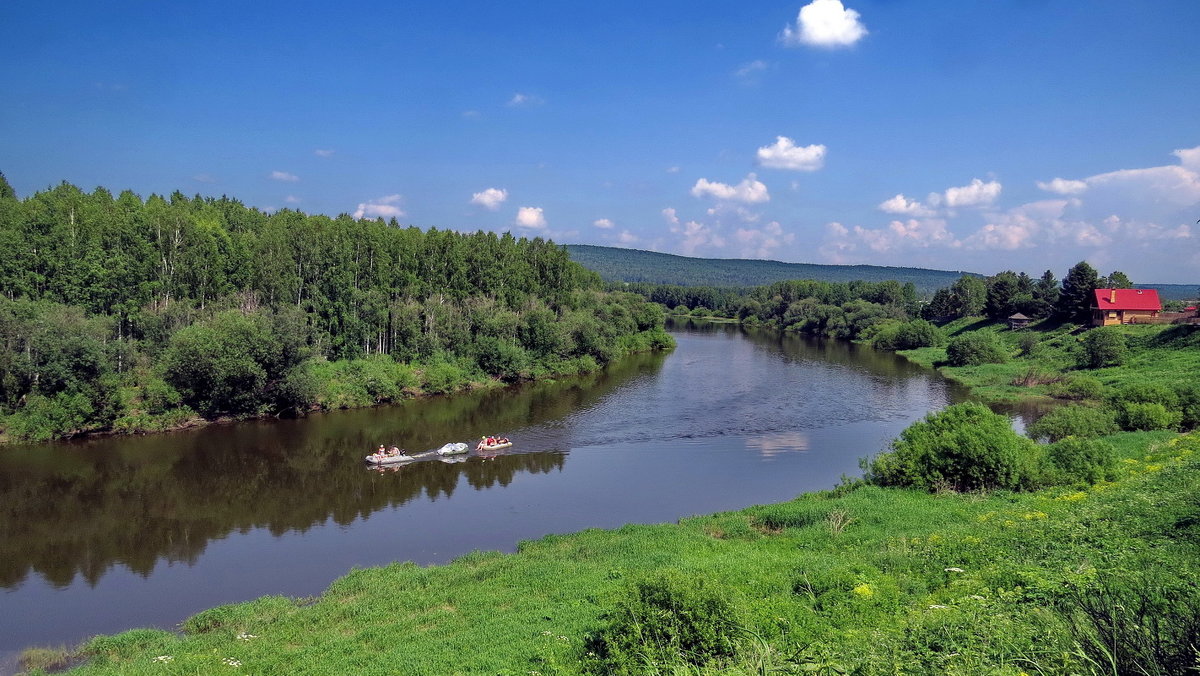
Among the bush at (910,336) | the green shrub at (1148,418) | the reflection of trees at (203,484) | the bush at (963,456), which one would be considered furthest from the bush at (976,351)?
the bush at (963,456)

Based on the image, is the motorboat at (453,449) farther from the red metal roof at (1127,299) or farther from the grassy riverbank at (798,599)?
the red metal roof at (1127,299)

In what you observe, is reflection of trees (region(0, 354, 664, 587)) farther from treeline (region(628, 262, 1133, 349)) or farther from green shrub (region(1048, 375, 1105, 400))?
treeline (region(628, 262, 1133, 349))

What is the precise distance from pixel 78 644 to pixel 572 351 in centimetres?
4627

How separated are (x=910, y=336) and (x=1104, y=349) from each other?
28548 mm

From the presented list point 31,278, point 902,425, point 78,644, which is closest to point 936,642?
point 78,644

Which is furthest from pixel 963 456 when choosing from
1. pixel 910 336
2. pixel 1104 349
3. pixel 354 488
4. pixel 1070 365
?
pixel 910 336

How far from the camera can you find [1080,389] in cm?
4403

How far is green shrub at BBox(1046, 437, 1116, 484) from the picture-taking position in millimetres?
19984

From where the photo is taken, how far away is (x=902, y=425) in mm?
37969

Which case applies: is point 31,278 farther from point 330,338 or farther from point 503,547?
point 503,547

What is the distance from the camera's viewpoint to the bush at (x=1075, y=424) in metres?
29.1

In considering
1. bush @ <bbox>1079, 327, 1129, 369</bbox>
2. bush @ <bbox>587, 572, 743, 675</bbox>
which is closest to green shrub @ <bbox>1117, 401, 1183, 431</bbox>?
bush @ <bbox>1079, 327, 1129, 369</bbox>

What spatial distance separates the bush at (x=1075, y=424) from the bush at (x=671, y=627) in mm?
26484

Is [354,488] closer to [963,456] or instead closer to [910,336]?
[963,456]
